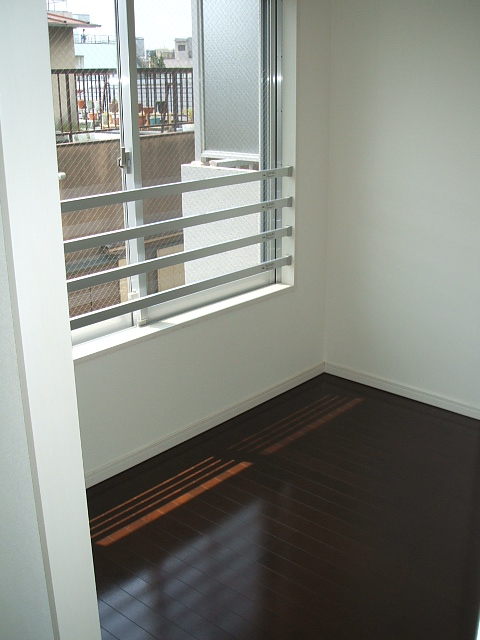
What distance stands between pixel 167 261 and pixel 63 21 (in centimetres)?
117

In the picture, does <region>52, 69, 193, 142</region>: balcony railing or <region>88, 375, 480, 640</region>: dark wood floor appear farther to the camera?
<region>52, 69, 193, 142</region>: balcony railing

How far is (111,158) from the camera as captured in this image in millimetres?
3322

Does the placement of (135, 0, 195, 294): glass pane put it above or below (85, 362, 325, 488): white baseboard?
above

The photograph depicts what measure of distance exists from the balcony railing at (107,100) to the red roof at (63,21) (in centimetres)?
18

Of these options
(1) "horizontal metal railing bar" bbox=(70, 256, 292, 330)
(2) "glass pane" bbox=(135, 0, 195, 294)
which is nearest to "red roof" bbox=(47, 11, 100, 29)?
(2) "glass pane" bbox=(135, 0, 195, 294)

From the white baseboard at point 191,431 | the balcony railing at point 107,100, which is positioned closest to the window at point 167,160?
the balcony railing at point 107,100

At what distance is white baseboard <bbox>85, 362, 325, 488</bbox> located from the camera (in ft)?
11.4

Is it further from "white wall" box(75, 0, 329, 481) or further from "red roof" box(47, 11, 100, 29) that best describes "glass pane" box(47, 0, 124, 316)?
"white wall" box(75, 0, 329, 481)

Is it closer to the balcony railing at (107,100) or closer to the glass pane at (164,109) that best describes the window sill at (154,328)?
the glass pane at (164,109)

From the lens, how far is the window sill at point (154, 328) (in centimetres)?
330

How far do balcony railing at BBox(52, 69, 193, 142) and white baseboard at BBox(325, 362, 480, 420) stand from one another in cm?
193

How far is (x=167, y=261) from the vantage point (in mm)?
3561

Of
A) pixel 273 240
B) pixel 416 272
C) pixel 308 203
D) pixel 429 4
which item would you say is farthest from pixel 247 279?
pixel 429 4

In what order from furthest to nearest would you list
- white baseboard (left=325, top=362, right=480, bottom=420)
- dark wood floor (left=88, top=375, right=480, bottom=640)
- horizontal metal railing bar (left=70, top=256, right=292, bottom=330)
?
1. white baseboard (left=325, top=362, right=480, bottom=420)
2. horizontal metal railing bar (left=70, top=256, right=292, bottom=330)
3. dark wood floor (left=88, top=375, right=480, bottom=640)
